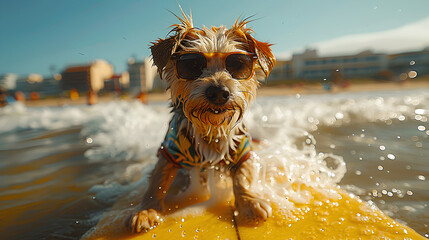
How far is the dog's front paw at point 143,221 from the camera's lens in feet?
5.80

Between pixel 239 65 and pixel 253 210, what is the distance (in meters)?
1.17

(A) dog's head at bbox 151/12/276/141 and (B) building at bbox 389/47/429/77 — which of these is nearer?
(A) dog's head at bbox 151/12/276/141

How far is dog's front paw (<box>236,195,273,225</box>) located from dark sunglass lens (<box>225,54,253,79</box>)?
1.02 m

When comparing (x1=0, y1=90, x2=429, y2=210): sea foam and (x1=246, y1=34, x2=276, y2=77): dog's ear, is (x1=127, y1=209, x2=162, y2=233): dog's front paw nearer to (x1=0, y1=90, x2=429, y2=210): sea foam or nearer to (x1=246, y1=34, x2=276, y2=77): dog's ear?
(x1=0, y1=90, x2=429, y2=210): sea foam

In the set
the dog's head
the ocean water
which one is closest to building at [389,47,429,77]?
the ocean water

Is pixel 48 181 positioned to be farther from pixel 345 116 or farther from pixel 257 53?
pixel 345 116

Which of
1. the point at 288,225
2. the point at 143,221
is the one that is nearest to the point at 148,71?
the point at 143,221

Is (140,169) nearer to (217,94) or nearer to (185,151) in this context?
(185,151)

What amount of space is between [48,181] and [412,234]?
12.2ft

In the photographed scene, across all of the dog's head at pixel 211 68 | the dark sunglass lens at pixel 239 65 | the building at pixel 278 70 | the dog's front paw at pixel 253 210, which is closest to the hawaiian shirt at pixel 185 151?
the dog's head at pixel 211 68

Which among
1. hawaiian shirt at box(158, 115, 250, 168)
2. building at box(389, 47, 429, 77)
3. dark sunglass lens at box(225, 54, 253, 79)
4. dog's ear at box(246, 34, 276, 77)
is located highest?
building at box(389, 47, 429, 77)

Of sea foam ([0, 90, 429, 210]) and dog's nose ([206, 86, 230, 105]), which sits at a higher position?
dog's nose ([206, 86, 230, 105])

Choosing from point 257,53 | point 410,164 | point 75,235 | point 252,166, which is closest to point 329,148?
point 410,164

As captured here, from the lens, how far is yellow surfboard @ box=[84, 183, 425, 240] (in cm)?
164
